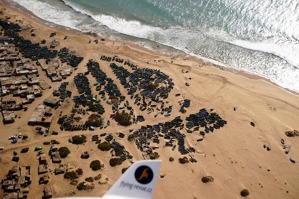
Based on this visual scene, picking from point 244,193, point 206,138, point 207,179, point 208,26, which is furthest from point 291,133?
point 208,26

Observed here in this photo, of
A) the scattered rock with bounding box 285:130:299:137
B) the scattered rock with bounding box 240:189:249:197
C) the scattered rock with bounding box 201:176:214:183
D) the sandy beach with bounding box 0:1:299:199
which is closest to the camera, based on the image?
Result: the scattered rock with bounding box 240:189:249:197

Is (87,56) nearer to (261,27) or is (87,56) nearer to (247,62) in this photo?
(247,62)

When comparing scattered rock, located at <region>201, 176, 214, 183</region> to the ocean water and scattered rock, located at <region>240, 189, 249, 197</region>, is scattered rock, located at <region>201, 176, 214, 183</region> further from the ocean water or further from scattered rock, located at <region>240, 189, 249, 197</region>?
the ocean water

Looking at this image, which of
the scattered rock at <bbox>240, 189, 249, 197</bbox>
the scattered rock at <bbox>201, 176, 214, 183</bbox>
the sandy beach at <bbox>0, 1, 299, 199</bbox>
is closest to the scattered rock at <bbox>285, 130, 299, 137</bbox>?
the sandy beach at <bbox>0, 1, 299, 199</bbox>

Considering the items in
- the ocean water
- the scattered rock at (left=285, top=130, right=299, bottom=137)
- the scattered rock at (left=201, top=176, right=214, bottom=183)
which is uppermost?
the ocean water

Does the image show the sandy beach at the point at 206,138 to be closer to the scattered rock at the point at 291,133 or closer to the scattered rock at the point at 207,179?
the scattered rock at the point at 207,179

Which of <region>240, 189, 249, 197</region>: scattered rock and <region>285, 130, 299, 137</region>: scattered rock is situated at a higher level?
<region>285, 130, 299, 137</region>: scattered rock
